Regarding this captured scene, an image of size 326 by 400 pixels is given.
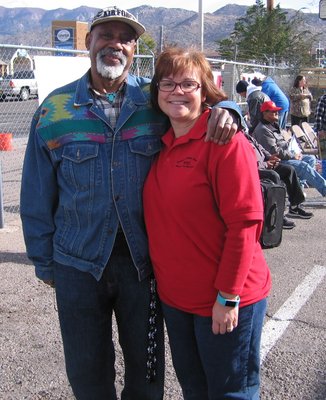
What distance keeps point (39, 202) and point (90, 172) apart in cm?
28

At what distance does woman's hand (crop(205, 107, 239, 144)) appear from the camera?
202 cm

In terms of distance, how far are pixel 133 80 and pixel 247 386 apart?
4.63ft

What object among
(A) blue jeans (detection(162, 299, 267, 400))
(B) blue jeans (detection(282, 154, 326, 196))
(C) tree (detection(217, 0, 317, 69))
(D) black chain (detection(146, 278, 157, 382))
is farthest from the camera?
(C) tree (detection(217, 0, 317, 69))

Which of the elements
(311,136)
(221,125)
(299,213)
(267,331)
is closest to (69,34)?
(311,136)

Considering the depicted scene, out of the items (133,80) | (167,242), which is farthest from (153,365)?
(133,80)

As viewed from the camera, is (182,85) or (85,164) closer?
(182,85)

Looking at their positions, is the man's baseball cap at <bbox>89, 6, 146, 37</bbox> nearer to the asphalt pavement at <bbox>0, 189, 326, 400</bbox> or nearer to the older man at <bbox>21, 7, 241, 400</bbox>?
the older man at <bbox>21, 7, 241, 400</bbox>

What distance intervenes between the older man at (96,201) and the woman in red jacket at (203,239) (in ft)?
0.34

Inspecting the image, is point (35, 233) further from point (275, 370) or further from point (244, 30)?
point (244, 30)

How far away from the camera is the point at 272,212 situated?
2279mm

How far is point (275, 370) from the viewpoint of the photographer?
3338mm

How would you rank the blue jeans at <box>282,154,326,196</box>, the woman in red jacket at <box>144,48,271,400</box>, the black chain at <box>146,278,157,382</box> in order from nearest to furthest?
the woman in red jacket at <box>144,48,271,400</box> < the black chain at <box>146,278,157,382</box> < the blue jeans at <box>282,154,326,196</box>

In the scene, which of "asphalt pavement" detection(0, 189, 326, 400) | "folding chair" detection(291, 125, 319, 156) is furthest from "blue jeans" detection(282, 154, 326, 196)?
"folding chair" detection(291, 125, 319, 156)

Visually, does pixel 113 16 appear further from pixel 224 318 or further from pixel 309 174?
pixel 309 174
